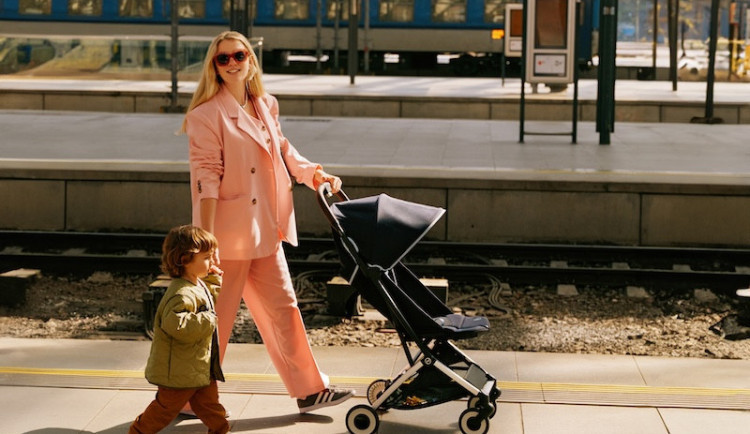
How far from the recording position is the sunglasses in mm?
5418

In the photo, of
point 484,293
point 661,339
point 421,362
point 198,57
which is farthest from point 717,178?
point 198,57

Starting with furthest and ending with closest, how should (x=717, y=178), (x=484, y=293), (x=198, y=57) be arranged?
1. (x=198, y=57)
2. (x=717, y=178)
3. (x=484, y=293)

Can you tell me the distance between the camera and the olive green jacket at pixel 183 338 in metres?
4.83

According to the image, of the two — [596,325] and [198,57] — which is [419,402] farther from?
[198,57]

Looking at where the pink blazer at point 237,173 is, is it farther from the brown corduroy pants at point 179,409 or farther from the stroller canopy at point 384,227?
the brown corduroy pants at point 179,409

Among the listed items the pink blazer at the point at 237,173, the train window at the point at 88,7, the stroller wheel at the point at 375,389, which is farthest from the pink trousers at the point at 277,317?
the train window at the point at 88,7

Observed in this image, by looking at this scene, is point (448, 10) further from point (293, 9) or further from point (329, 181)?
point (329, 181)

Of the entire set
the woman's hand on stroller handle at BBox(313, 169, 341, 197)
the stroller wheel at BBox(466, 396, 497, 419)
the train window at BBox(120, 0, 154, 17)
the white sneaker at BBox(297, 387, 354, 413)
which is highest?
the train window at BBox(120, 0, 154, 17)

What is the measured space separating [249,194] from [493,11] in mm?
28650

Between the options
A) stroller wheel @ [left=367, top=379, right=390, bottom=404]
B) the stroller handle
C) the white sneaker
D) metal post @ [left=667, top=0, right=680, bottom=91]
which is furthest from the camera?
metal post @ [left=667, top=0, right=680, bottom=91]

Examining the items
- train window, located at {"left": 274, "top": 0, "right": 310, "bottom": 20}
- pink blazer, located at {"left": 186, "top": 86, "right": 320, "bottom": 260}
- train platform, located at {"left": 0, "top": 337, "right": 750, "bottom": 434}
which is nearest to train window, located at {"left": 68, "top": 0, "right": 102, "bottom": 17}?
train window, located at {"left": 274, "top": 0, "right": 310, "bottom": 20}

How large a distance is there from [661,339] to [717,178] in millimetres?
4140

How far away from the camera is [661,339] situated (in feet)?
26.2

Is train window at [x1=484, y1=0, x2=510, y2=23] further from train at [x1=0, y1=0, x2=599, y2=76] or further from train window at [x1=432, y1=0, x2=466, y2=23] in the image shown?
train window at [x1=432, y1=0, x2=466, y2=23]
